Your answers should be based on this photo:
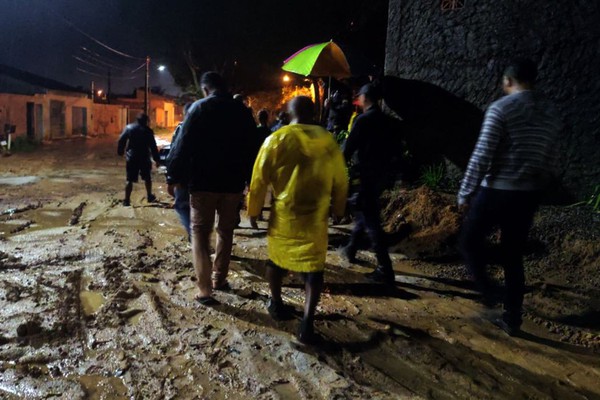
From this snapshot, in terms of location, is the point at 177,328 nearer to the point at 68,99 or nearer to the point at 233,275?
the point at 233,275

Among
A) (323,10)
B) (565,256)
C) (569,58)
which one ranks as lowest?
(565,256)

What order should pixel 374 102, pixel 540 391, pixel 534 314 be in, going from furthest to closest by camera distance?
pixel 374 102 → pixel 534 314 → pixel 540 391

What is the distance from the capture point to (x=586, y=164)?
5062 millimetres

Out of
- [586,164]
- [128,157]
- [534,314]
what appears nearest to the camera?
[534,314]

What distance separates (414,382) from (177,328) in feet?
5.66

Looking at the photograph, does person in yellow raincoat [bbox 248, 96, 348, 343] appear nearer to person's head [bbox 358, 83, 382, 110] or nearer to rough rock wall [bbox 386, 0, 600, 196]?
person's head [bbox 358, 83, 382, 110]

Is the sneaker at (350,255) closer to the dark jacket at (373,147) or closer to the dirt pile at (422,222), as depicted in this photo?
the dirt pile at (422,222)

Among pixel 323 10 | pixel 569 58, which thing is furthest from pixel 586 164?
pixel 323 10

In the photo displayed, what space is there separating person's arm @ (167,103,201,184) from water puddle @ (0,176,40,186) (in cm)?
813

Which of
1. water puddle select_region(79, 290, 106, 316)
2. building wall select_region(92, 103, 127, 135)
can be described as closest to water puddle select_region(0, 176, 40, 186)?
water puddle select_region(79, 290, 106, 316)

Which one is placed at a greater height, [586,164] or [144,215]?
[586,164]

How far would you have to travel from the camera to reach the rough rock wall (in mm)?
5000

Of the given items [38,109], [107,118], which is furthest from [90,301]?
[107,118]

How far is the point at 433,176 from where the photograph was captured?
616 cm
